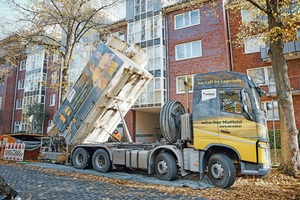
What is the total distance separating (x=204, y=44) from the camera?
17.3 m

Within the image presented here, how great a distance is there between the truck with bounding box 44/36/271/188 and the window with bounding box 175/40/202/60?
10.2 metres

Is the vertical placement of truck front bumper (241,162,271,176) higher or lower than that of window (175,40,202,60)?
lower

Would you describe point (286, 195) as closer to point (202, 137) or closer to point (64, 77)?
point (202, 137)

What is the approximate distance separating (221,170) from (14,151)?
10264mm

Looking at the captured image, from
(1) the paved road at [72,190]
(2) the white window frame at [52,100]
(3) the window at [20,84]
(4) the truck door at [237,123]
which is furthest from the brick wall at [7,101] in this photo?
(4) the truck door at [237,123]

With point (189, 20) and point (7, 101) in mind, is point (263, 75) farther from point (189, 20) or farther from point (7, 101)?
point (7, 101)

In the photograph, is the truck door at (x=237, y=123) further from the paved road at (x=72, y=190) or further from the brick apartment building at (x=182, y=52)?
the brick apartment building at (x=182, y=52)

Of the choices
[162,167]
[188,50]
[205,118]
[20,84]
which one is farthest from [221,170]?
[20,84]

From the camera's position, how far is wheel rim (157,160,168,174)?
655cm

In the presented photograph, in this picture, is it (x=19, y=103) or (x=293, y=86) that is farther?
(x=19, y=103)

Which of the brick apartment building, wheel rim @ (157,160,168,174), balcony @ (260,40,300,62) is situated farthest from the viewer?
the brick apartment building

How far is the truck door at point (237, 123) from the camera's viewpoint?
542cm

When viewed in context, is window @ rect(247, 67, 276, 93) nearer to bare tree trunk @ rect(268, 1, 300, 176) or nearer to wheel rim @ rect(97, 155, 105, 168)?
bare tree trunk @ rect(268, 1, 300, 176)

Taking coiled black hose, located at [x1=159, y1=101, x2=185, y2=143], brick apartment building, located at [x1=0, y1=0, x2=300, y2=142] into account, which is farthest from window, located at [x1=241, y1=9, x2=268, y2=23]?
coiled black hose, located at [x1=159, y1=101, x2=185, y2=143]
